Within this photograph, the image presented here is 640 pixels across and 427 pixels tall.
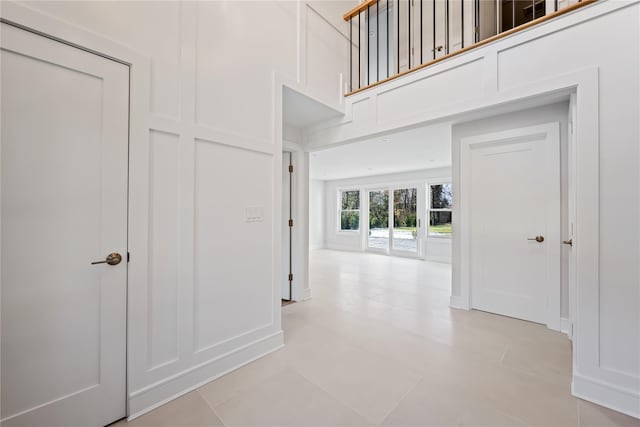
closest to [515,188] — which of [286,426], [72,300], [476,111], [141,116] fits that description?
[476,111]

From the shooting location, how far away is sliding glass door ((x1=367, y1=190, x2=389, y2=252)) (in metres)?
8.15

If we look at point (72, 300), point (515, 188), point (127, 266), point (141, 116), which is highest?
point (141, 116)

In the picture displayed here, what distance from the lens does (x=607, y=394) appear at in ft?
5.45

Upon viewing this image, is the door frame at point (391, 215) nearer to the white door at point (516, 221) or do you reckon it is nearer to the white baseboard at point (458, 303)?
the white baseboard at point (458, 303)

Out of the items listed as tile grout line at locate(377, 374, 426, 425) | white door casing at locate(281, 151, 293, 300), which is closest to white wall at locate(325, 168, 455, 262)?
white door casing at locate(281, 151, 293, 300)

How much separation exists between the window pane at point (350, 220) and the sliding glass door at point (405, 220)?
131 cm

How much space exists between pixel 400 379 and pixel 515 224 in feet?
7.42

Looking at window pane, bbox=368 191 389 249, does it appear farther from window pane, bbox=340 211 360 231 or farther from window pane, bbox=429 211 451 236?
window pane, bbox=429 211 451 236

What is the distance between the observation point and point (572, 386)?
1.78 metres

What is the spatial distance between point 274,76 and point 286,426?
8.55 feet

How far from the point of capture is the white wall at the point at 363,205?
6.82 m

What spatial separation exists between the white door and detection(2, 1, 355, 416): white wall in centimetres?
247

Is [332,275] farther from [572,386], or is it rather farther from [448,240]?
[572,386]

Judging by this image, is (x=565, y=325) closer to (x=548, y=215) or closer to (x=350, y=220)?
(x=548, y=215)
